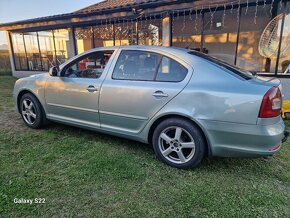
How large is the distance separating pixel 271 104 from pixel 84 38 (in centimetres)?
987

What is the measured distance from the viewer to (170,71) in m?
2.83

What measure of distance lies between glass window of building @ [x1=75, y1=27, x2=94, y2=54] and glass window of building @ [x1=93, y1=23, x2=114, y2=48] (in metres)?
0.23

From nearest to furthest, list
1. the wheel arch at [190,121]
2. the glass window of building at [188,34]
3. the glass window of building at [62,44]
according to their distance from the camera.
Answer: the wheel arch at [190,121] → the glass window of building at [188,34] → the glass window of building at [62,44]

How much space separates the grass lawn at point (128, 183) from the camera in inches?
82.7

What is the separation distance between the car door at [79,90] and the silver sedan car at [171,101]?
0.6 inches

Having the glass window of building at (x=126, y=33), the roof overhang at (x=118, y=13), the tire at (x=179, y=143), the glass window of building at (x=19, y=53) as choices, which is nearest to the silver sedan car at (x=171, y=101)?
the tire at (x=179, y=143)

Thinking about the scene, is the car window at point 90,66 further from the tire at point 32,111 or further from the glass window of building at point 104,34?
the glass window of building at point 104,34

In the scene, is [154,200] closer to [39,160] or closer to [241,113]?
[241,113]

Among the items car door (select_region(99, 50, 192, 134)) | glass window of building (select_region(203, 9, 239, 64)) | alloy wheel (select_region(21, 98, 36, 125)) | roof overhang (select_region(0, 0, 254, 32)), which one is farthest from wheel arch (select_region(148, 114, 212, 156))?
glass window of building (select_region(203, 9, 239, 64))

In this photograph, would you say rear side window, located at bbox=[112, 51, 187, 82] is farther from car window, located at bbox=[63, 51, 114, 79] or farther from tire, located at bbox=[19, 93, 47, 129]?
tire, located at bbox=[19, 93, 47, 129]

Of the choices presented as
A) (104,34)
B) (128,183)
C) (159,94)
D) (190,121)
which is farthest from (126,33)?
(128,183)

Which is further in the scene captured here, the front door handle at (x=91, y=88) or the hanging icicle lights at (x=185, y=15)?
the hanging icicle lights at (x=185, y=15)

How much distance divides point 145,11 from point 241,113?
557 centimetres

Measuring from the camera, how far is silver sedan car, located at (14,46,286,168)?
7.78 ft
